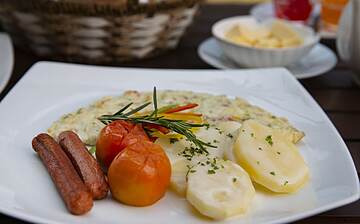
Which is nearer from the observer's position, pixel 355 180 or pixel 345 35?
pixel 355 180

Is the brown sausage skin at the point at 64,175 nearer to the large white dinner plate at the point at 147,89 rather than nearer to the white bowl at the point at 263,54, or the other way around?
the large white dinner plate at the point at 147,89

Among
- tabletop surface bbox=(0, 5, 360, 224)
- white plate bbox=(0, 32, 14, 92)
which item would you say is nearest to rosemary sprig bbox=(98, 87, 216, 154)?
tabletop surface bbox=(0, 5, 360, 224)

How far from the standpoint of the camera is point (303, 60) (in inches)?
68.8

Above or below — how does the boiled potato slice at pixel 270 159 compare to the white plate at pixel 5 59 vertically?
above

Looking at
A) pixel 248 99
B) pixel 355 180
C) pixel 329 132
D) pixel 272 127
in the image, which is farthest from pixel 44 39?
pixel 355 180

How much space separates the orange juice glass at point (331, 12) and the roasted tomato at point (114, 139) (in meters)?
1.15

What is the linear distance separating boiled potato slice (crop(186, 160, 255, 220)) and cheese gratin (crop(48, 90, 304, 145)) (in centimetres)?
24

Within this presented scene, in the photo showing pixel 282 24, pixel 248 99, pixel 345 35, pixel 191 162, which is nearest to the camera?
pixel 191 162

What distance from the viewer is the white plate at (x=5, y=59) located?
1447 millimetres

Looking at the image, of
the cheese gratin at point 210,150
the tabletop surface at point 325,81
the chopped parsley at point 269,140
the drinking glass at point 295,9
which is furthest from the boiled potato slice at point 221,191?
the drinking glass at point 295,9

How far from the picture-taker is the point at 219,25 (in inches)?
69.8

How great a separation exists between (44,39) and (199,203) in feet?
3.02

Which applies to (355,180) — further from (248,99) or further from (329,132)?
(248,99)

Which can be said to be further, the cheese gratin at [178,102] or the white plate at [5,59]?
the white plate at [5,59]
